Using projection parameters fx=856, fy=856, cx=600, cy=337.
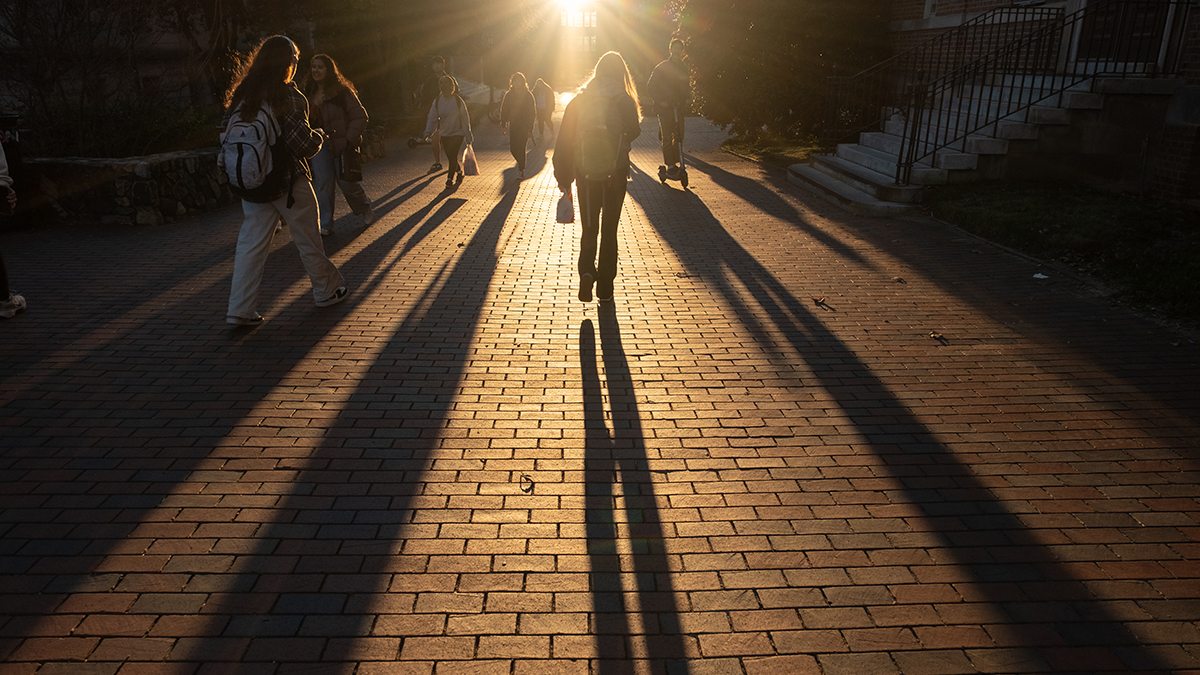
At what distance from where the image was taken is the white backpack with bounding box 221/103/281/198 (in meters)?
6.02

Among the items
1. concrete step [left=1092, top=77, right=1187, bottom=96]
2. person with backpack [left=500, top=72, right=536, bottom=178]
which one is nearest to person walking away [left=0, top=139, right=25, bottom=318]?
person with backpack [left=500, top=72, right=536, bottom=178]

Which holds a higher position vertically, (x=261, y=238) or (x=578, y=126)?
(x=578, y=126)

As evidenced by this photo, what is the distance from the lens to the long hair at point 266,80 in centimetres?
607

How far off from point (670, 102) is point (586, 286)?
7250 mm

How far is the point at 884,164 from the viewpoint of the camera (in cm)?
1244

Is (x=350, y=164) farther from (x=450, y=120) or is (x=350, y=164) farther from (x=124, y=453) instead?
(x=124, y=453)

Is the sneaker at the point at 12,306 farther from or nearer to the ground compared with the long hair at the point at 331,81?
nearer to the ground

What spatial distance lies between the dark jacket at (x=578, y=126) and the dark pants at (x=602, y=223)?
6.1 inches

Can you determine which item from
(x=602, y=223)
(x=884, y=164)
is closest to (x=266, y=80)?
(x=602, y=223)

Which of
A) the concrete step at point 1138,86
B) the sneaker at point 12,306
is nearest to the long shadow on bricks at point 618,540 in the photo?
the sneaker at point 12,306

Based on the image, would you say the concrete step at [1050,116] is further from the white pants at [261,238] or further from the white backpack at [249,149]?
the white backpack at [249,149]

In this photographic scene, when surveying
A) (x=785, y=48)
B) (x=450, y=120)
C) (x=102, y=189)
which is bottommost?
(x=102, y=189)

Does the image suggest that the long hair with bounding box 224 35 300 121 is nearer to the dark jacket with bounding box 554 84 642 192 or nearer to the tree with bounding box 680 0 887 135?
the dark jacket with bounding box 554 84 642 192

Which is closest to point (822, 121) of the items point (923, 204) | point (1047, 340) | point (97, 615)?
point (923, 204)
